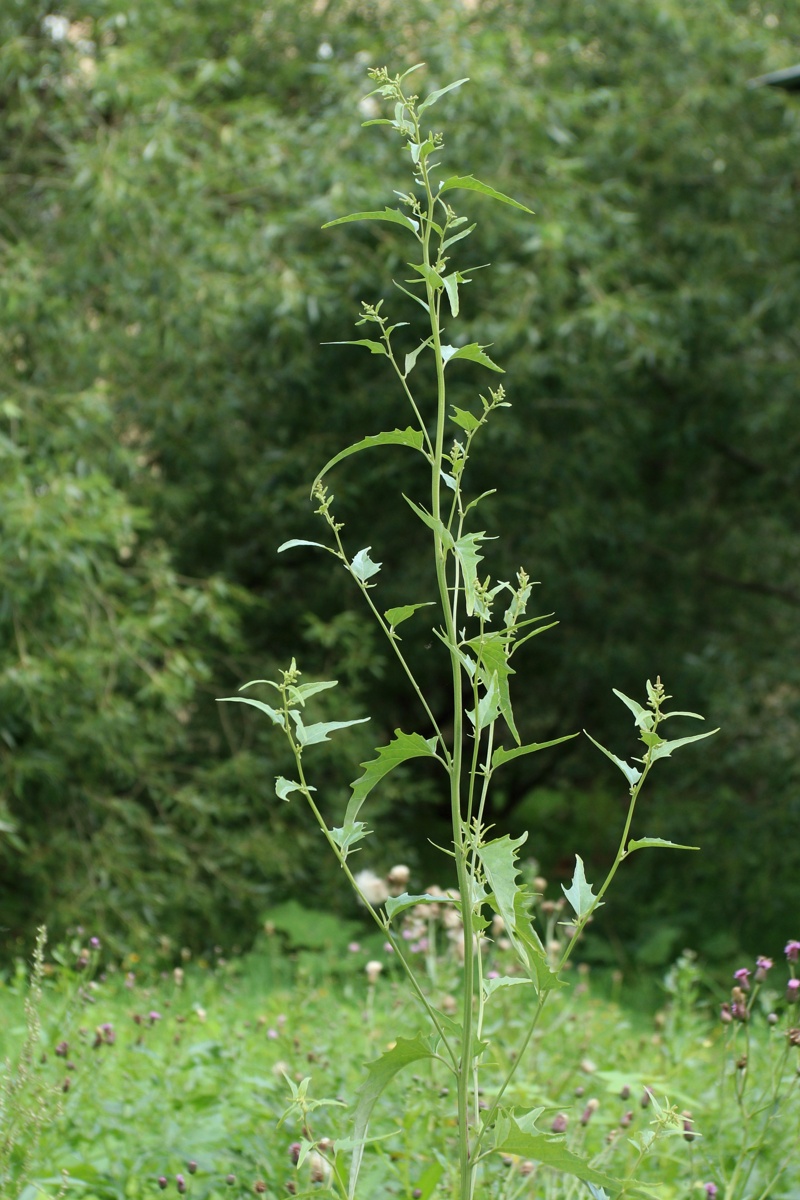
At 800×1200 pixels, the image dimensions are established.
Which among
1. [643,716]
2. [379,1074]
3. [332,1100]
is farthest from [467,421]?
[332,1100]

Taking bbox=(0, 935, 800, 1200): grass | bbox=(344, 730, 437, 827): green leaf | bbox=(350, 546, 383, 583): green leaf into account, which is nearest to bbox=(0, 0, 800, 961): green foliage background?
bbox=(0, 935, 800, 1200): grass

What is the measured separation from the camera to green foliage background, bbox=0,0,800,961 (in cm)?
549

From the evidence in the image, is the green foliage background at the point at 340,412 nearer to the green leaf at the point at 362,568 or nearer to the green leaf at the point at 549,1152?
the green leaf at the point at 362,568

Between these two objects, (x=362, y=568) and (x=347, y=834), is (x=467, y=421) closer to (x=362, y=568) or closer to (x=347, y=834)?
(x=362, y=568)

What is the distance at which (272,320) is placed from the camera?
20.4 ft

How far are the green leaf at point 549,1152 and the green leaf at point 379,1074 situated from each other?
130 mm

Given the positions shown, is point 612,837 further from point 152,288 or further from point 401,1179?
point 401,1179

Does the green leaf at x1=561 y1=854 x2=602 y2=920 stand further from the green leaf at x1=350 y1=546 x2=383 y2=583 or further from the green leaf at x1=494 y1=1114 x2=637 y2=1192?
the green leaf at x1=350 y1=546 x2=383 y2=583

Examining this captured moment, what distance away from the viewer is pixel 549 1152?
152cm

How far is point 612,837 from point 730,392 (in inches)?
120

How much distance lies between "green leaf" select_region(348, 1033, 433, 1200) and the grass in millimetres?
Result: 135

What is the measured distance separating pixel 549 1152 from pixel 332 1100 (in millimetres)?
423

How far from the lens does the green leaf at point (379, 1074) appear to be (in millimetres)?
1551

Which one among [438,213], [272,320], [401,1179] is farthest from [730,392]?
[401,1179]
